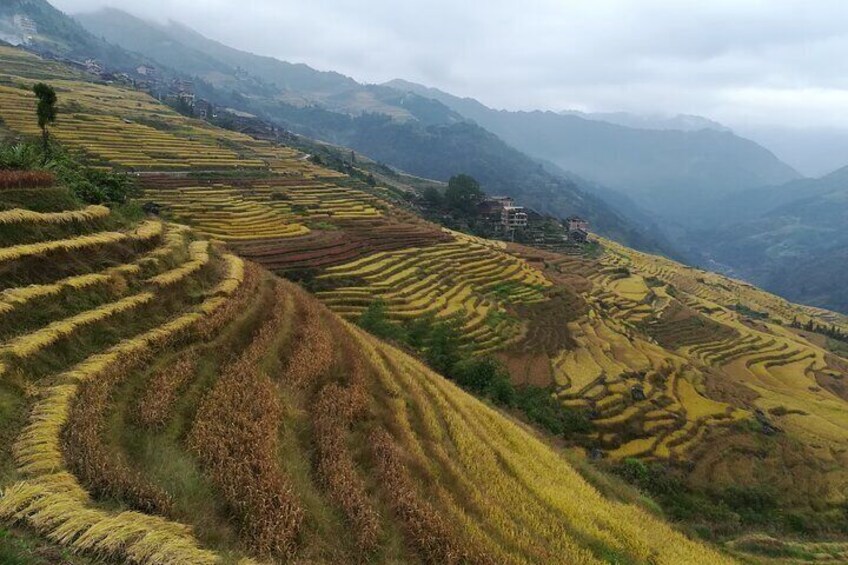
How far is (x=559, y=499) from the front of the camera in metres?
12.4

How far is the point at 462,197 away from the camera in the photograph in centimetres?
9850

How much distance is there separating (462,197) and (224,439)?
92025 millimetres

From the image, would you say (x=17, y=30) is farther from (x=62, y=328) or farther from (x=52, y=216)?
(x=62, y=328)

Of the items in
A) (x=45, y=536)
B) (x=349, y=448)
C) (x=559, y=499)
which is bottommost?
(x=559, y=499)

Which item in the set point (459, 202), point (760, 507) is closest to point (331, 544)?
point (760, 507)

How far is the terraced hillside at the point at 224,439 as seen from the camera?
277 inches

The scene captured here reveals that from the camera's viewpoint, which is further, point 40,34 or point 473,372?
point 40,34

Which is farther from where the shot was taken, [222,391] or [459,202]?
[459,202]

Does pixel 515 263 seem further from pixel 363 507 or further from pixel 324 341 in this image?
pixel 363 507

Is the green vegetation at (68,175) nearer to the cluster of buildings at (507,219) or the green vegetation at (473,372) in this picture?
the green vegetation at (473,372)

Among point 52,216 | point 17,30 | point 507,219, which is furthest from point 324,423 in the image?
point 17,30

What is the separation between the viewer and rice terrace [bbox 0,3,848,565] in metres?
7.49

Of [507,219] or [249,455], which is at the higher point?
[249,455]

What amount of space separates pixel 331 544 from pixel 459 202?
92.9 metres
